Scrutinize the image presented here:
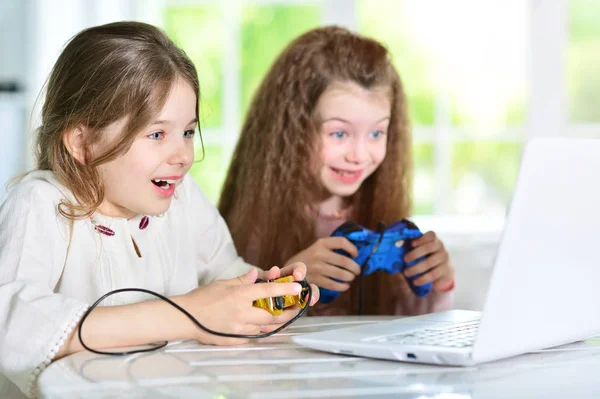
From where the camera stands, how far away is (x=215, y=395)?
80 centimetres

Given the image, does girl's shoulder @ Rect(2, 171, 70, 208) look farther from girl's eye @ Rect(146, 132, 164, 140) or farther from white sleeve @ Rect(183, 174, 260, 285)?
white sleeve @ Rect(183, 174, 260, 285)

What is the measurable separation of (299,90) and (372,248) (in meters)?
0.41

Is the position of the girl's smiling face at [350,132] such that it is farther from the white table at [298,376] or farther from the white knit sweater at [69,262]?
the white table at [298,376]

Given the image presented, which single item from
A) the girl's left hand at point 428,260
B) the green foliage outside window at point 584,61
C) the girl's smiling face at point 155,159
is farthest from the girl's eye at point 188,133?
the green foliage outside window at point 584,61

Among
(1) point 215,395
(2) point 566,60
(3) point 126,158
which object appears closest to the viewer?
(1) point 215,395

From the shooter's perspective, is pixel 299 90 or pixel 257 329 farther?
pixel 299 90

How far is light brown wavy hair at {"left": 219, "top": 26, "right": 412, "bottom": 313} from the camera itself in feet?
5.68

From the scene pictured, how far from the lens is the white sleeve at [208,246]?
1.52 meters

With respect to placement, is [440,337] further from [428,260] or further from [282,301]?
[428,260]

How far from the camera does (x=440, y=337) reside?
101 centimetres

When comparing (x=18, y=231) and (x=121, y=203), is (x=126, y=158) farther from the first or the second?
(x=18, y=231)

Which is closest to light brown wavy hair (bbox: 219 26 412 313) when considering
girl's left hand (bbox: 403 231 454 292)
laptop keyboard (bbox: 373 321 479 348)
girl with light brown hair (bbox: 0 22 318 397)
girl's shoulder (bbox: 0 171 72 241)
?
girl's left hand (bbox: 403 231 454 292)

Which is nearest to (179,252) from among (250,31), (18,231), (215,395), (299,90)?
(18,231)

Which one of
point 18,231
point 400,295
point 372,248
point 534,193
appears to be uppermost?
point 534,193
